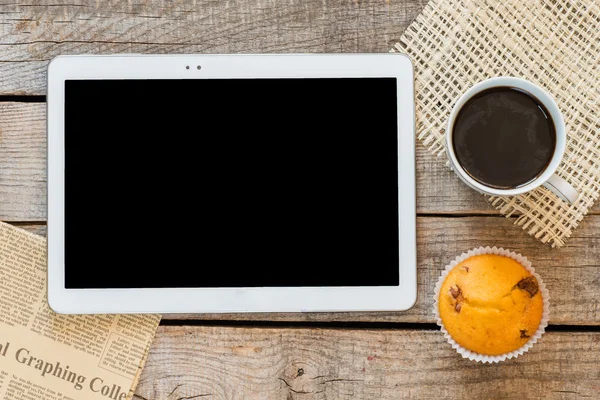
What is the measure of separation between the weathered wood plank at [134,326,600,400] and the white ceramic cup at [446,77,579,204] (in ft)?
0.63

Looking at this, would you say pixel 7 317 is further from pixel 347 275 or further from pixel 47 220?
pixel 347 275

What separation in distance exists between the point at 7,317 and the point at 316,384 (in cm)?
37

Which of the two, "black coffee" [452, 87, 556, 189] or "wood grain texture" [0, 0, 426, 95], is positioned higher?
"wood grain texture" [0, 0, 426, 95]

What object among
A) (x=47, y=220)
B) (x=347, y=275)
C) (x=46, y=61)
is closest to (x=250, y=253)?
(x=347, y=275)

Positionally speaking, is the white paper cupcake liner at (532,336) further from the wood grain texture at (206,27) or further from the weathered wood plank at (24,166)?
the weathered wood plank at (24,166)

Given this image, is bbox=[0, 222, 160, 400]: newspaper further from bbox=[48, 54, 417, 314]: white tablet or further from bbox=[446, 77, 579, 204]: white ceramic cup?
bbox=[446, 77, 579, 204]: white ceramic cup

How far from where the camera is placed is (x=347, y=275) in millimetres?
672

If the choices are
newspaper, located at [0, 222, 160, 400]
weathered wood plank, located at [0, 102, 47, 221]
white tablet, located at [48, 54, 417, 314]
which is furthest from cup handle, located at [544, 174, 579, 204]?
weathered wood plank, located at [0, 102, 47, 221]

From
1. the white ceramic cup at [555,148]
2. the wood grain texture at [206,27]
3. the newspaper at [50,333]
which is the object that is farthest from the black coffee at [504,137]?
the newspaper at [50,333]

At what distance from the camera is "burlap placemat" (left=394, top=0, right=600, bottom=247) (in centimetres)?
69

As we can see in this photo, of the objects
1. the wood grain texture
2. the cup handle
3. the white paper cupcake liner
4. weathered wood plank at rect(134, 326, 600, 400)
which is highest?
the wood grain texture

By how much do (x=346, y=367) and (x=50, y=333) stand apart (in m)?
0.35

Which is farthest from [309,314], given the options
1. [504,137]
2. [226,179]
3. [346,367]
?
[504,137]

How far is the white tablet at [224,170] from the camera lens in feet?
2.18
